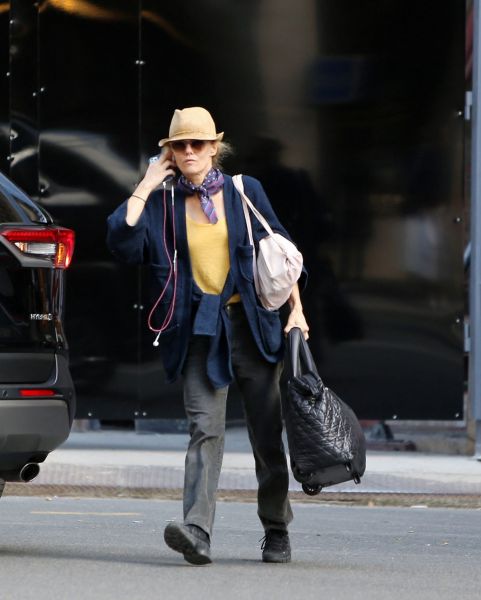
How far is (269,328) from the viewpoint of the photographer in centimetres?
709

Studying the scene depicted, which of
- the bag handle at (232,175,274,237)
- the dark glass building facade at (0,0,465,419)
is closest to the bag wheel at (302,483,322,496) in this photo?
the bag handle at (232,175,274,237)

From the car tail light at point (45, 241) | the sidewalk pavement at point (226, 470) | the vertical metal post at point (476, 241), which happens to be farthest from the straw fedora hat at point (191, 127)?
the vertical metal post at point (476, 241)

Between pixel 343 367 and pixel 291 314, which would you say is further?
pixel 343 367

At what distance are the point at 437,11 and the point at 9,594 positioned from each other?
283 inches

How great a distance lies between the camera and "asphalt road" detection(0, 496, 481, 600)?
6.48m

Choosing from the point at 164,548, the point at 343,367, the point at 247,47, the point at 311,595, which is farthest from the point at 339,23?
the point at 311,595

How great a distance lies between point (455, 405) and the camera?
12562 millimetres

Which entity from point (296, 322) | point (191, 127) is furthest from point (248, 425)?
point (191, 127)

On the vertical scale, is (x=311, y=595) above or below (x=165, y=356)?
below

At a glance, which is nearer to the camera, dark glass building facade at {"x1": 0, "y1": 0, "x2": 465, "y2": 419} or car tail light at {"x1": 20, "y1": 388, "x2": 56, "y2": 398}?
car tail light at {"x1": 20, "y1": 388, "x2": 56, "y2": 398}

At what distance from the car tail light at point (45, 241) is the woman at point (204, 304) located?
345mm

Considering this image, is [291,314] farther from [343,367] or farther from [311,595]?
[343,367]

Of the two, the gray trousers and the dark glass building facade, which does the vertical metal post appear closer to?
the dark glass building facade

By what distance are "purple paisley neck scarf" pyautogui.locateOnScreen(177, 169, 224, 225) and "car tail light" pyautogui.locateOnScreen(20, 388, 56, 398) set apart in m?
0.98
